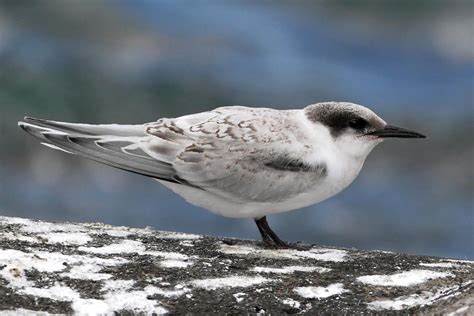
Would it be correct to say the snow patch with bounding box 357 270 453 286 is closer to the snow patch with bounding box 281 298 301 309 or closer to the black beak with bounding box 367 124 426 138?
the snow patch with bounding box 281 298 301 309

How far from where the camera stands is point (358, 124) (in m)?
7.45

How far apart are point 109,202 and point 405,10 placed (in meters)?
15.0

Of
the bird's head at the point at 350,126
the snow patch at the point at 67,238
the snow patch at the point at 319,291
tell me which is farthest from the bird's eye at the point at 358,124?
the snow patch at the point at 67,238

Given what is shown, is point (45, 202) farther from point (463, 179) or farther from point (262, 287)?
point (262, 287)

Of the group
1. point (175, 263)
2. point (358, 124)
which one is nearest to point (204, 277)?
point (175, 263)

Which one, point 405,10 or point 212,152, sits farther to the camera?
point 405,10

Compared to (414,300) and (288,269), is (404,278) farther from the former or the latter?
(288,269)

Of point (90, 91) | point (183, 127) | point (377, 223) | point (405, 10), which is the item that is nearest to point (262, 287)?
point (183, 127)

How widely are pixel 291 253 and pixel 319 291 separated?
3.00 ft

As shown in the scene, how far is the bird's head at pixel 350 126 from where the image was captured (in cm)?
743

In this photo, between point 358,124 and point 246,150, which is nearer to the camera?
point 246,150

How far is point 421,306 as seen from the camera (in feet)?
21.0

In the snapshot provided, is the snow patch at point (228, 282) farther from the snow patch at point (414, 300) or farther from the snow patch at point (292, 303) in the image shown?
the snow patch at point (414, 300)

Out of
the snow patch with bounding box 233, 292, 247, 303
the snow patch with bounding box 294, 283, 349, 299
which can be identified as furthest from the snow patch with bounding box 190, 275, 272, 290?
the snow patch with bounding box 294, 283, 349, 299
